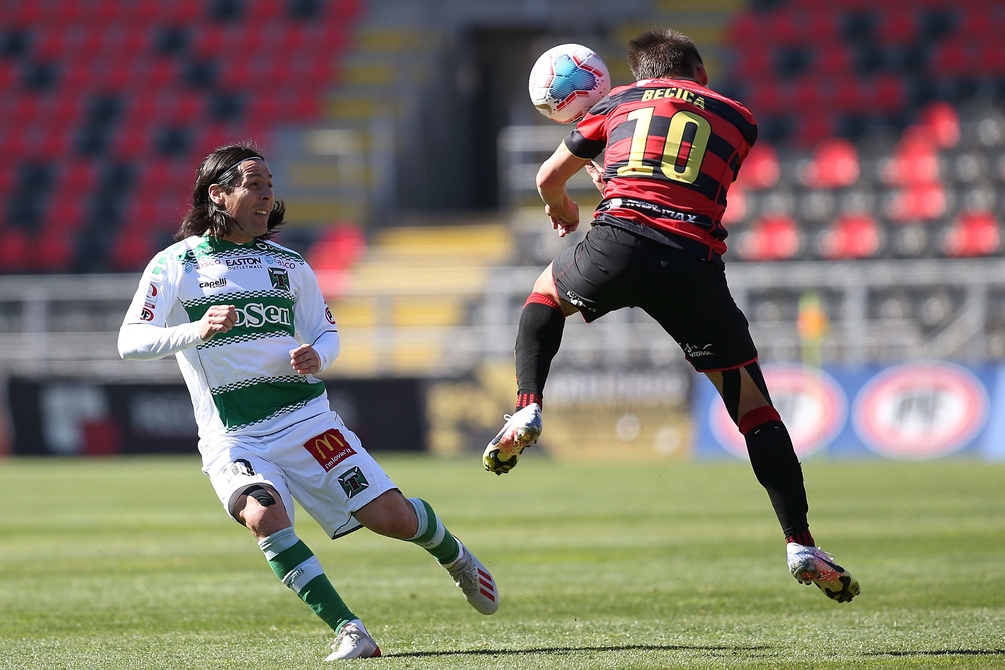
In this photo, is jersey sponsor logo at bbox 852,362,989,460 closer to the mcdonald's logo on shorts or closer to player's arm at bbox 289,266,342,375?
player's arm at bbox 289,266,342,375

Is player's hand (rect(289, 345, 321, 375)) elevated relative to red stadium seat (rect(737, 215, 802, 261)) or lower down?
lower down

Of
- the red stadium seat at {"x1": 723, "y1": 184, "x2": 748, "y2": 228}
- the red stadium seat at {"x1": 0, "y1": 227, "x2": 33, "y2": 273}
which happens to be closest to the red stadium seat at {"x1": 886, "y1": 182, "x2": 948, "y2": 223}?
the red stadium seat at {"x1": 723, "y1": 184, "x2": 748, "y2": 228}

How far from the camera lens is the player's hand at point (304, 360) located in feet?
18.2

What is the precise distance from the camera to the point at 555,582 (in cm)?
A: 800

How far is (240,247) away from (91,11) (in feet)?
85.3

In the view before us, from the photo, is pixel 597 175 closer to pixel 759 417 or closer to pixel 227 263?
pixel 759 417

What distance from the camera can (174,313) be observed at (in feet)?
19.4

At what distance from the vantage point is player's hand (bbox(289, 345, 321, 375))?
5562mm

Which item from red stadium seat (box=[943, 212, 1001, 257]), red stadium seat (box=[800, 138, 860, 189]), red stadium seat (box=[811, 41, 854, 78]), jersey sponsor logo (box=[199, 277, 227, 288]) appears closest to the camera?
jersey sponsor logo (box=[199, 277, 227, 288])

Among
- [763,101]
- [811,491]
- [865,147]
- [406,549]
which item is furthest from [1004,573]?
[763,101]

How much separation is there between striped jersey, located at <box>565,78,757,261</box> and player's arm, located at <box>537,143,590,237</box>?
0.05m

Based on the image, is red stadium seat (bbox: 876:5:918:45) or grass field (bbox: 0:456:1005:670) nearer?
grass field (bbox: 0:456:1005:670)

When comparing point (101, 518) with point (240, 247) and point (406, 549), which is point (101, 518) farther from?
point (240, 247)

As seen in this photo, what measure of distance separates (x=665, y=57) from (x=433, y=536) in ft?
7.29
